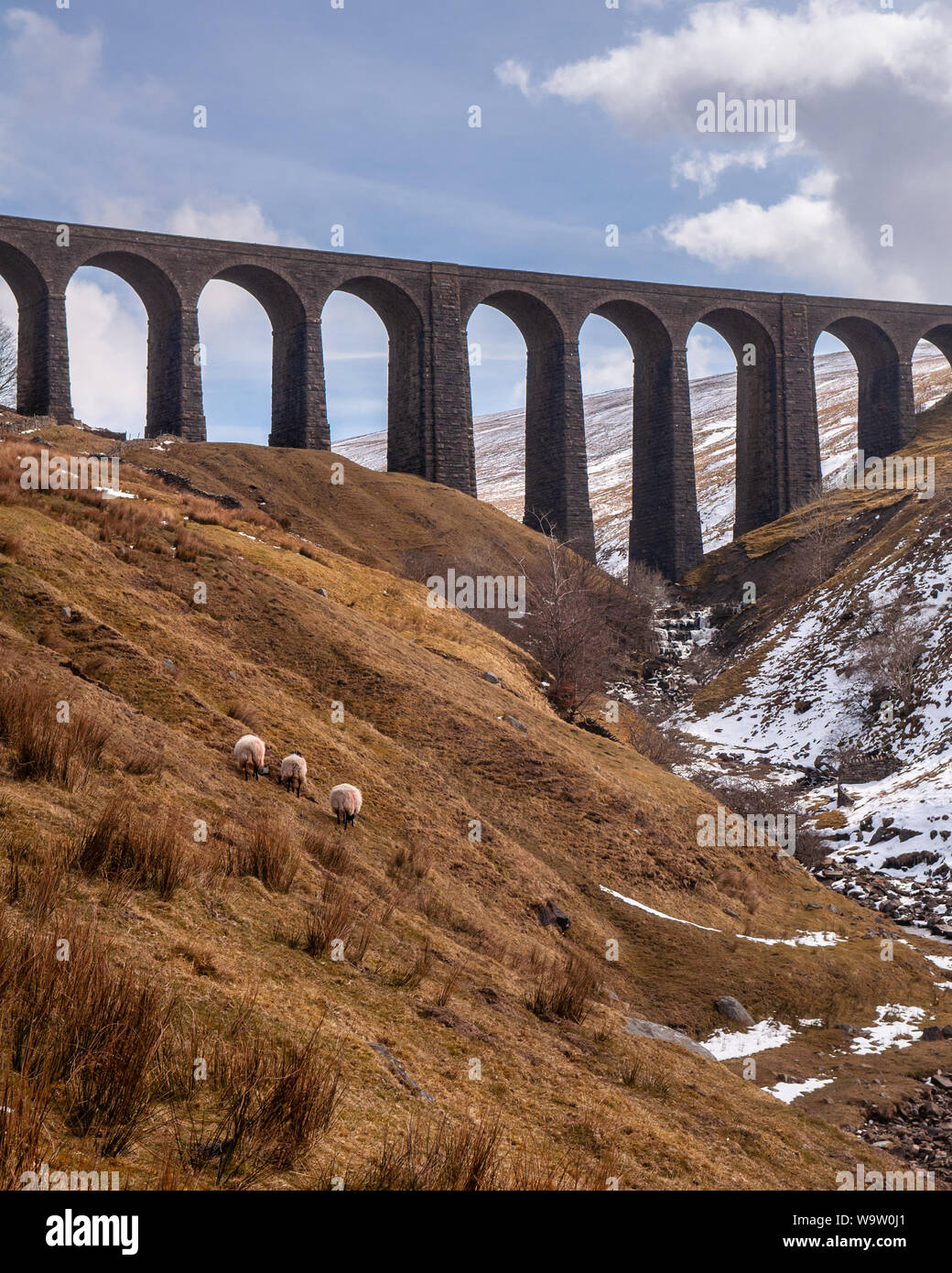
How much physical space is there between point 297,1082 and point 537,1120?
2.05 m

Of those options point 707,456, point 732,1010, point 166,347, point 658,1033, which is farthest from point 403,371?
point 707,456

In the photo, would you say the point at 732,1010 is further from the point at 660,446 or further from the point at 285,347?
the point at 660,446

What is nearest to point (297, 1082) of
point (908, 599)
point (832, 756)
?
point (832, 756)

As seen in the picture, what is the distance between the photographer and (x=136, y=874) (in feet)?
21.1

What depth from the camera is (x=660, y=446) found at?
63656mm

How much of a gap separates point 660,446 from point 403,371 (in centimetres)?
1617

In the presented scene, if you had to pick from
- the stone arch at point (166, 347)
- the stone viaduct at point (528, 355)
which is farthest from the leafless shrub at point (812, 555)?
the stone arch at point (166, 347)

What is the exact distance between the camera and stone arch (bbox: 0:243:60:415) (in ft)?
166

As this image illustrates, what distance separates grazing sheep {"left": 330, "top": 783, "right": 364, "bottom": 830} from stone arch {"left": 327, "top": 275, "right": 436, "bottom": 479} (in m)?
48.4

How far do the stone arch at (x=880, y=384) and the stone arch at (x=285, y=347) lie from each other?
1417 inches

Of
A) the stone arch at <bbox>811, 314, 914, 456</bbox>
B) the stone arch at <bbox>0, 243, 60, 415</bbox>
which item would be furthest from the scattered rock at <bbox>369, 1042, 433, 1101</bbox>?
the stone arch at <bbox>811, 314, 914, 456</bbox>

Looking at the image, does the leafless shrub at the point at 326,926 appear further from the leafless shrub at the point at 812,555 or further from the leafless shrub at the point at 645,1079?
the leafless shrub at the point at 812,555

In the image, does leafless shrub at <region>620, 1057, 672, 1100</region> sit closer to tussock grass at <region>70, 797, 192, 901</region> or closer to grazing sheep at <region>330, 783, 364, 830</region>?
tussock grass at <region>70, 797, 192, 901</region>

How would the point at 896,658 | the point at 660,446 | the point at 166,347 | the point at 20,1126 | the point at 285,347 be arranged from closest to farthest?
the point at 20,1126, the point at 896,658, the point at 166,347, the point at 285,347, the point at 660,446
